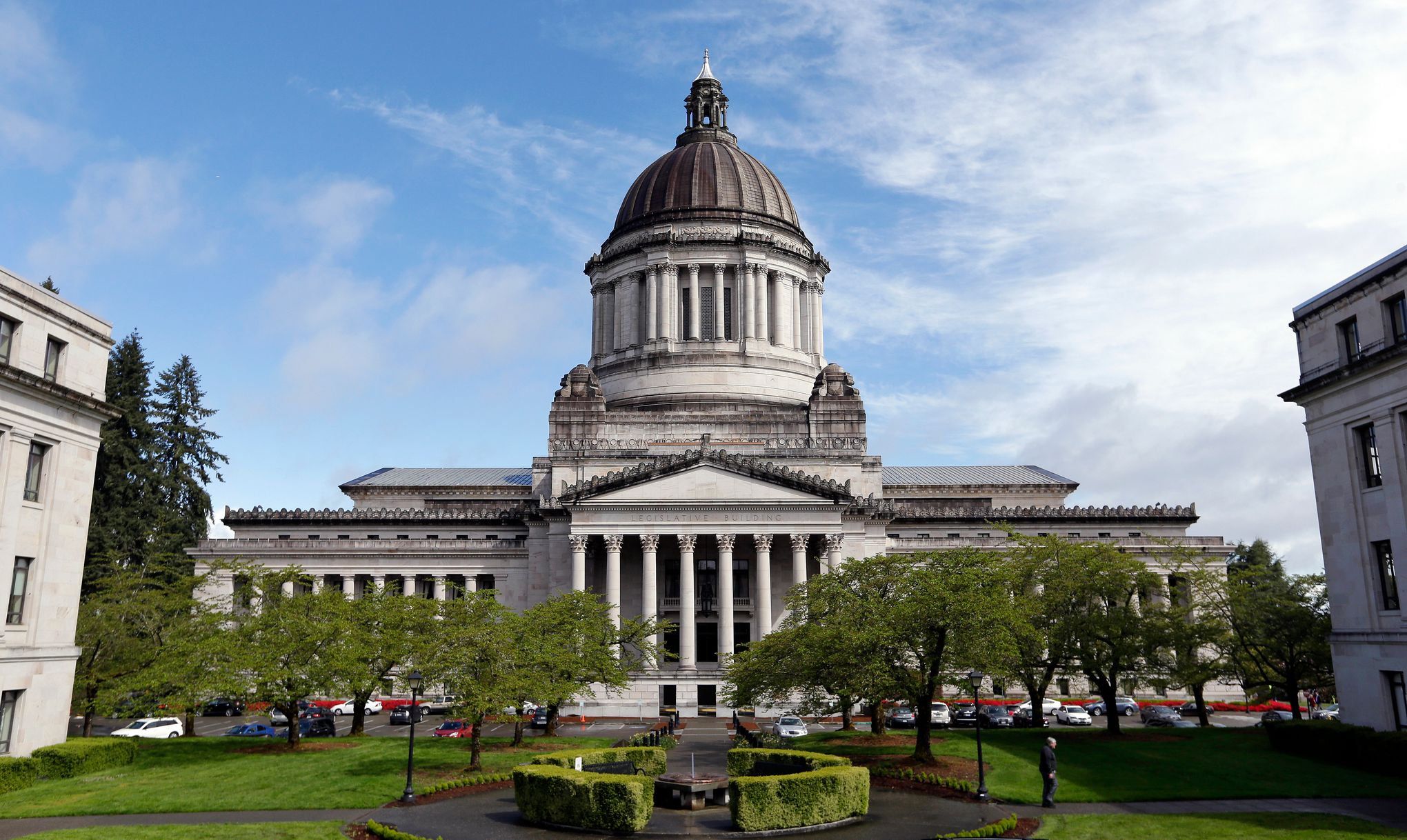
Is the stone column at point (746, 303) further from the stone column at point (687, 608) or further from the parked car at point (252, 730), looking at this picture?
the parked car at point (252, 730)

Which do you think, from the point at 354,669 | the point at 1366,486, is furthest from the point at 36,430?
the point at 1366,486

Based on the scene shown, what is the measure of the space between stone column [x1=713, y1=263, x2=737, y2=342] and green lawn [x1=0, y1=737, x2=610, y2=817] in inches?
2015

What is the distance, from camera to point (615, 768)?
30.8m

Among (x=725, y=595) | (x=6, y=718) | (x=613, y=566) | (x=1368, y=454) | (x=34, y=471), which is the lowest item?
(x=6, y=718)

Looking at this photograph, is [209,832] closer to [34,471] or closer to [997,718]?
[34,471]

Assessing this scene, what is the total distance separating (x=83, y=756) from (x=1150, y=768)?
3663 centimetres

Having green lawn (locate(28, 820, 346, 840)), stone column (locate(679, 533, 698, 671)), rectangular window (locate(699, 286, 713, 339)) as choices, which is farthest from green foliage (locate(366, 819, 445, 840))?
rectangular window (locate(699, 286, 713, 339))

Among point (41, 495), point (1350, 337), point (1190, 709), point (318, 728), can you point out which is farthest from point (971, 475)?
point (41, 495)

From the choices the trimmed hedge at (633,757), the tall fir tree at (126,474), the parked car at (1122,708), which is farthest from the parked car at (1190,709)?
the tall fir tree at (126,474)

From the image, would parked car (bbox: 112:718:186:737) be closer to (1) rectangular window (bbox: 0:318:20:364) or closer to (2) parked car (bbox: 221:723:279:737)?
(2) parked car (bbox: 221:723:279:737)

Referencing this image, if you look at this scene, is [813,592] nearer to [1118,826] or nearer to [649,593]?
[1118,826]

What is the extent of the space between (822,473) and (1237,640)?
115ft

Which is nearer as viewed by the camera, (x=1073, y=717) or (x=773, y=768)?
(x=773, y=768)

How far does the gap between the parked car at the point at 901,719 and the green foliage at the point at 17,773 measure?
38358 mm
